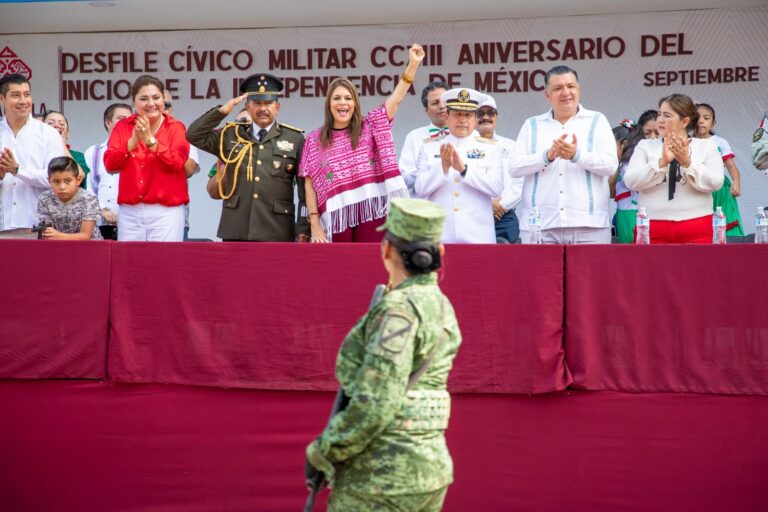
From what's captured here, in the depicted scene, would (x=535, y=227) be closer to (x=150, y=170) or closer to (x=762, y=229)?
(x=762, y=229)

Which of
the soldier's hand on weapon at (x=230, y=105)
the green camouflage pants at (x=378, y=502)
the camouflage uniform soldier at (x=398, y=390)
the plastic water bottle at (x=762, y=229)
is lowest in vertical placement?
the green camouflage pants at (x=378, y=502)

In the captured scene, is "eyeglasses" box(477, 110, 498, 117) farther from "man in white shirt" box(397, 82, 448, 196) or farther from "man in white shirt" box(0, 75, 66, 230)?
"man in white shirt" box(0, 75, 66, 230)

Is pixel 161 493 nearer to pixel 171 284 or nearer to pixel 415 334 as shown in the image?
pixel 171 284

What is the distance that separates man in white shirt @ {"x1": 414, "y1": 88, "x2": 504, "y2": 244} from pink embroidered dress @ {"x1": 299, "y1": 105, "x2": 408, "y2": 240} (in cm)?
25

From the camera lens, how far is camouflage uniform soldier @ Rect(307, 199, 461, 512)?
339cm

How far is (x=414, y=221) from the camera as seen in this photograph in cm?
351

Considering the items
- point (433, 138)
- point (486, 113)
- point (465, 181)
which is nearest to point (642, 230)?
point (465, 181)

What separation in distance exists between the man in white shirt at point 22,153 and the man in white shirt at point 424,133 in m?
2.36

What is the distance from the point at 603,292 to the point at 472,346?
28.6 inches

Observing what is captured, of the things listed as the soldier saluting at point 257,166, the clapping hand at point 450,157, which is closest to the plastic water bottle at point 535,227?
the clapping hand at point 450,157

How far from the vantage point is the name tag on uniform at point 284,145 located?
657cm

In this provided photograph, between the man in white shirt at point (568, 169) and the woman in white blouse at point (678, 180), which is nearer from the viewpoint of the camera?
the woman in white blouse at point (678, 180)

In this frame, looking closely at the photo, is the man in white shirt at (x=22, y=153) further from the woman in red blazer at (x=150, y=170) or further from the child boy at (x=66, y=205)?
the woman in red blazer at (x=150, y=170)

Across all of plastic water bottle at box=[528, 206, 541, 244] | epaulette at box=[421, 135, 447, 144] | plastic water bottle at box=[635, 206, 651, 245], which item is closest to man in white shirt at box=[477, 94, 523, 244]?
epaulette at box=[421, 135, 447, 144]
